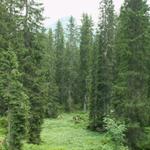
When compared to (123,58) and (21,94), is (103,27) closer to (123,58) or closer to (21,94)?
Answer: (123,58)

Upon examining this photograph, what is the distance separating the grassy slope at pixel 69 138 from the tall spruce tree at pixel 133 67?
3.07 meters

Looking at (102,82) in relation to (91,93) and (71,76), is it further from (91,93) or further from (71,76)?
(71,76)

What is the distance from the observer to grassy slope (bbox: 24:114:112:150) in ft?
113

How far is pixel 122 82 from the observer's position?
108 ft

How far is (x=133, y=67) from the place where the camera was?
33.0 metres

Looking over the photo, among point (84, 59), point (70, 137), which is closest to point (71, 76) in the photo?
point (84, 59)

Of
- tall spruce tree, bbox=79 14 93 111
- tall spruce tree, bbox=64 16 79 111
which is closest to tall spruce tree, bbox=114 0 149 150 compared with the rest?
tall spruce tree, bbox=79 14 93 111

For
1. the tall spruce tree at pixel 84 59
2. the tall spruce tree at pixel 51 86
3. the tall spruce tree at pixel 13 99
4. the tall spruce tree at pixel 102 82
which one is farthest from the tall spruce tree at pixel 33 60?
the tall spruce tree at pixel 84 59

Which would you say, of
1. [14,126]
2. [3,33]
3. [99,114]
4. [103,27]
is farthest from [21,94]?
[103,27]

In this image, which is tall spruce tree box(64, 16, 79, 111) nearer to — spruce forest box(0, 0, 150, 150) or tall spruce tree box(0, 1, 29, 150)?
spruce forest box(0, 0, 150, 150)

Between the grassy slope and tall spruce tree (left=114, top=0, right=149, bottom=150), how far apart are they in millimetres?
3068

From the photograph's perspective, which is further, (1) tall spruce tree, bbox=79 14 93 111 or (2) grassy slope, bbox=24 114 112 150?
(1) tall spruce tree, bbox=79 14 93 111

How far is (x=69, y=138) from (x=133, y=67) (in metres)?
12.3

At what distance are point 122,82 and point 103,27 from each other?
69.1 ft
